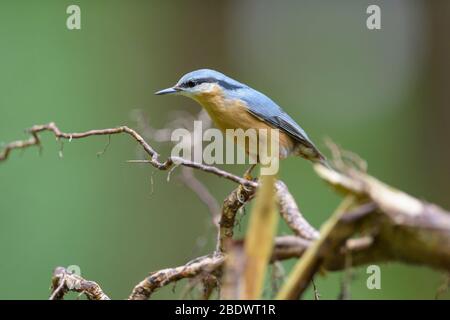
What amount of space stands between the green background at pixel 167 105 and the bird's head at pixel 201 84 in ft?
5.76

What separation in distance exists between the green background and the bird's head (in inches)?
69.1

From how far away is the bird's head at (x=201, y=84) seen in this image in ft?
8.71

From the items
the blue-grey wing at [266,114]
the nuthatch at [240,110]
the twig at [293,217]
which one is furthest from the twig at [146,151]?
the blue-grey wing at [266,114]

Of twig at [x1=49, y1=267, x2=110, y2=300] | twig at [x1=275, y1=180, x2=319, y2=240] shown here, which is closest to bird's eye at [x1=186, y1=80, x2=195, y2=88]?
twig at [x1=275, y1=180, x2=319, y2=240]

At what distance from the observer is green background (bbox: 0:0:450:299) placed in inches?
173

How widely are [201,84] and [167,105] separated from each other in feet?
11.1

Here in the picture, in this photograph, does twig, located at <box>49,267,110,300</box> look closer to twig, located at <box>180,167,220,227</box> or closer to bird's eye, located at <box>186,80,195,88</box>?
twig, located at <box>180,167,220,227</box>

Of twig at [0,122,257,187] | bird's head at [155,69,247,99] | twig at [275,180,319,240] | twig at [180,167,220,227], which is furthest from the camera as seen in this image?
bird's head at [155,69,247,99]

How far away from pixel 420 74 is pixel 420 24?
45 cm

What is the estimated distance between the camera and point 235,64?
5.96 metres

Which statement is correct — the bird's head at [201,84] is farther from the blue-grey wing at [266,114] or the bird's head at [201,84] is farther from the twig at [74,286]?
the twig at [74,286]
